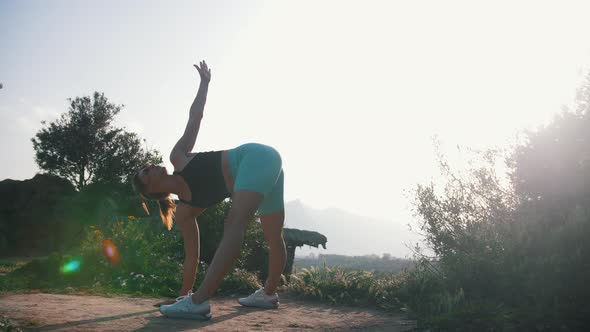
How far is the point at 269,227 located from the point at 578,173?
3.74 meters

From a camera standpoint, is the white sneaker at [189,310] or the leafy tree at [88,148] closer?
the white sneaker at [189,310]

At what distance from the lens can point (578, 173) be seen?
15.8ft

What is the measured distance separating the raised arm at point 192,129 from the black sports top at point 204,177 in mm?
108

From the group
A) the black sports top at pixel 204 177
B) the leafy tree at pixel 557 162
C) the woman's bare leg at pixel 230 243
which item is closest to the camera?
the woman's bare leg at pixel 230 243

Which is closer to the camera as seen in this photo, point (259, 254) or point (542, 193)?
point (542, 193)

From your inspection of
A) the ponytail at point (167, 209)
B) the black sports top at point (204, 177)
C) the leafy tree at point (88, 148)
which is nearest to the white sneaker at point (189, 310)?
the black sports top at point (204, 177)

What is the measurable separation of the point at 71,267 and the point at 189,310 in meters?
3.75

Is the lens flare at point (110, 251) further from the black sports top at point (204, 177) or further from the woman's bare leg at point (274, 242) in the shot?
the black sports top at point (204, 177)

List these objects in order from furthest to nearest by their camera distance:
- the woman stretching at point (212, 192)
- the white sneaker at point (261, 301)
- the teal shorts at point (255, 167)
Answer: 1. the white sneaker at point (261, 301)
2. the teal shorts at point (255, 167)
3. the woman stretching at point (212, 192)

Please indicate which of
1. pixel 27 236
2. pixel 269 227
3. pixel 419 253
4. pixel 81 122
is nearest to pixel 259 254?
pixel 419 253

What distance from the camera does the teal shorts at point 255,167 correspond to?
3109 mm

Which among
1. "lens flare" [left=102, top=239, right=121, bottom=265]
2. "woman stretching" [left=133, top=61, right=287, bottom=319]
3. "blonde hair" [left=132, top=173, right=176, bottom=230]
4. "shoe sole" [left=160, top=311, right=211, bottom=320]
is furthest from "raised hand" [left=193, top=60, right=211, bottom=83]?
"lens flare" [left=102, top=239, right=121, bottom=265]

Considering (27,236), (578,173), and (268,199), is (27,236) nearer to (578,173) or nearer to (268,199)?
(268,199)

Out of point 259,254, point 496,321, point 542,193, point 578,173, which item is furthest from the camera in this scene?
point 259,254
